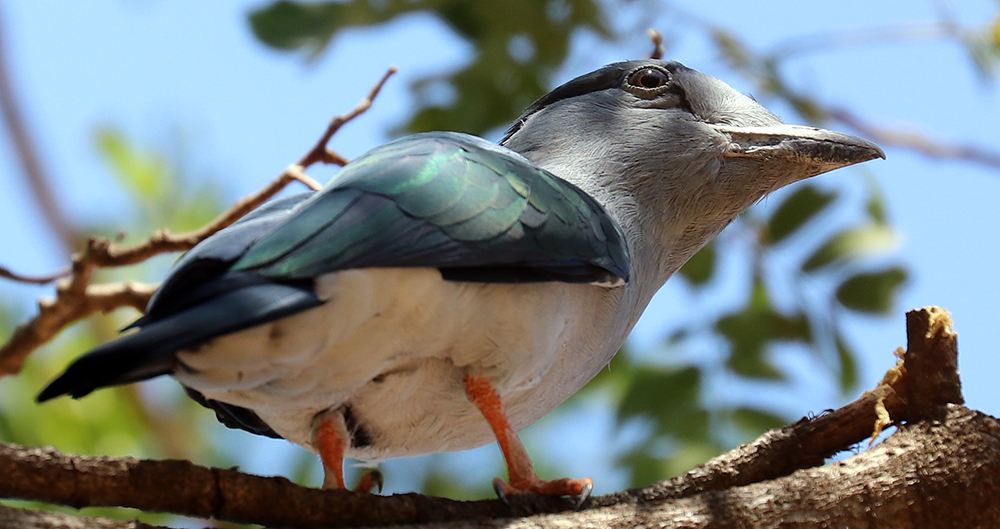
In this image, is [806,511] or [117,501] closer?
[117,501]

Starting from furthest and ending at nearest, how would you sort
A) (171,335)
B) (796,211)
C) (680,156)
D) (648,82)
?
(796,211)
(648,82)
(680,156)
(171,335)

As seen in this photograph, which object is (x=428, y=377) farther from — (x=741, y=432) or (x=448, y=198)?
(x=741, y=432)

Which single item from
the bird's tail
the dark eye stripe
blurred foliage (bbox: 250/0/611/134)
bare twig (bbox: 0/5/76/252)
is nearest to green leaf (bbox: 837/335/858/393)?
the dark eye stripe

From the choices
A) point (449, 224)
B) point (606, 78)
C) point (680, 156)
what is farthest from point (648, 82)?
point (449, 224)

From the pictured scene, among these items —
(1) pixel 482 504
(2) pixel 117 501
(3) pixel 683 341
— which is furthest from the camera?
(3) pixel 683 341

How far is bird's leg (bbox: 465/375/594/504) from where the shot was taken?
289cm

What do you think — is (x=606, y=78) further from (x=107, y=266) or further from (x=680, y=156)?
(x=107, y=266)

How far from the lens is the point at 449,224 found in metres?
2.73

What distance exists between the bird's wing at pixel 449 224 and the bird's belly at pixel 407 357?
2.6 inches

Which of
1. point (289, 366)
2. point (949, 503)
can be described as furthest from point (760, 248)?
point (289, 366)

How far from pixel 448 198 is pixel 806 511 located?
4.31ft

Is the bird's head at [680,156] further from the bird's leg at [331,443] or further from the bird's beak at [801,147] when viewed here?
the bird's leg at [331,443]

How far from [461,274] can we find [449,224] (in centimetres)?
14

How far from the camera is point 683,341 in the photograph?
4.76 meters
